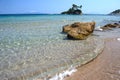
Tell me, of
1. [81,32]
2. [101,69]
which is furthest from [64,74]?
[81,32]

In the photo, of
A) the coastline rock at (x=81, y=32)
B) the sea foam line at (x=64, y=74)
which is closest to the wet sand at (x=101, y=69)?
the sea foam line at (x=64, y=74)

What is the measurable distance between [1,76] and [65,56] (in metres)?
2.84

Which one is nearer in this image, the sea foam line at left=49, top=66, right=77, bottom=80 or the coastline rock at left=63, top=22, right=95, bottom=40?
the sea foam line at left=49, top=66, right=77, bottom=80

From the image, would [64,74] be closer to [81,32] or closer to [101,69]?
[101,69]

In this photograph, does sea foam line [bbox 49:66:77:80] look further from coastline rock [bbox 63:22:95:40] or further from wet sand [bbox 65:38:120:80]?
coastline rock [bbox 63:22:95:40]

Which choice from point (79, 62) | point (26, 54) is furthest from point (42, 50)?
point (79, 62)

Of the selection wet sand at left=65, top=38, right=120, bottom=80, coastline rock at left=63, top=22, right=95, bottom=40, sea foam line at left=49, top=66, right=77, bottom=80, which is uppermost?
coastline rock at left=63, top=22, right=95, bottom=40

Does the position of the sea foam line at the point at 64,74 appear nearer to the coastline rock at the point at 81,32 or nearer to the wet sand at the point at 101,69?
the wet sand at the point at 101,69

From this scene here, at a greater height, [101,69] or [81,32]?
[81,32]

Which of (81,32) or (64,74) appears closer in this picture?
(64,74)

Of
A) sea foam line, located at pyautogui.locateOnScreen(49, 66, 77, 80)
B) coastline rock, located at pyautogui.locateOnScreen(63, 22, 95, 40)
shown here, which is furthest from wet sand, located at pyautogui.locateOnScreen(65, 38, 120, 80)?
coastline rock, located at pyautogui.locateOnScreen(63, 22, 95, 40)

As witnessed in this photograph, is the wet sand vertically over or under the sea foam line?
under

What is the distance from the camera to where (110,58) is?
6969 mm

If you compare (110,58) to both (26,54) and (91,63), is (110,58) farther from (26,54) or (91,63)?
(26,54)
